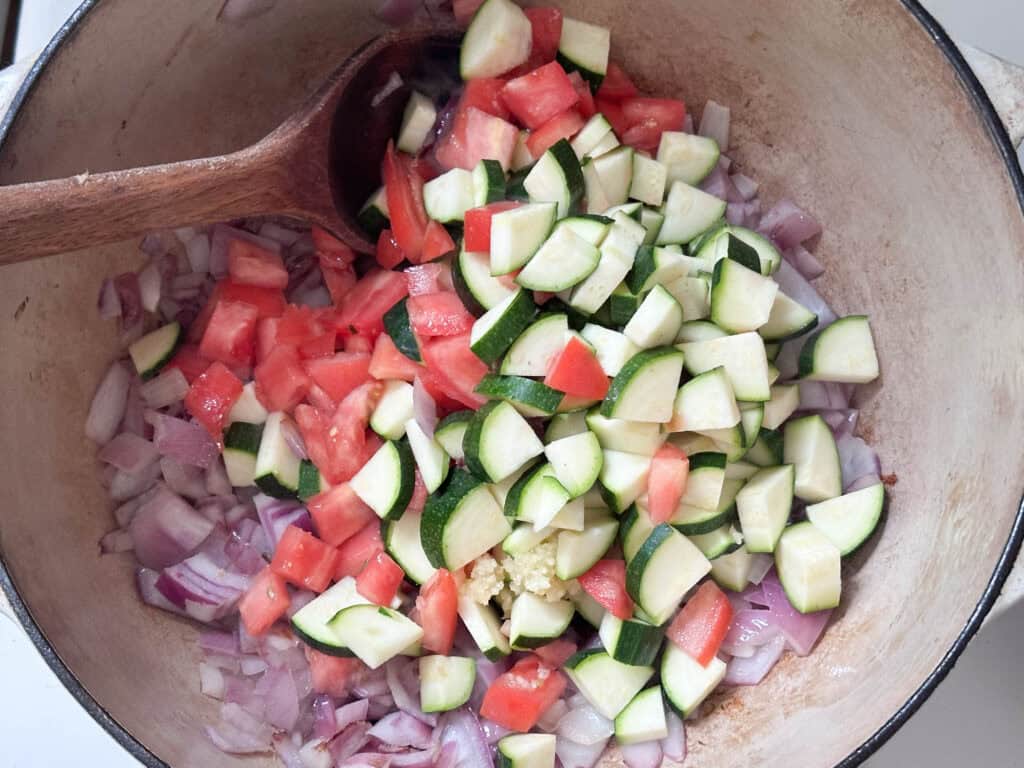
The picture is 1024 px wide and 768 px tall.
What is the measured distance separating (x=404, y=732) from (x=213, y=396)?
0.84 m

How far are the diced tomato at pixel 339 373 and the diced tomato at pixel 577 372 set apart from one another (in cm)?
47

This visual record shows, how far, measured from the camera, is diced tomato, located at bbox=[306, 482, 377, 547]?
2018 millimetres

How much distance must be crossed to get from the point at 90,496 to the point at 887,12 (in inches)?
73.6

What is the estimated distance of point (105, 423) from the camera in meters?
2.04

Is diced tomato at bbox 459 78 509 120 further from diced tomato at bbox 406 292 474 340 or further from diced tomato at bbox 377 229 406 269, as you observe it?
diced tomato at bbox 406 292 474 340

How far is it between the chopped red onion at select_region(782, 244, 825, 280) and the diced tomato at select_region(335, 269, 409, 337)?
885mm

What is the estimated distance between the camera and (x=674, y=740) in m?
1.91

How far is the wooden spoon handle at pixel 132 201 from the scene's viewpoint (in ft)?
5.15

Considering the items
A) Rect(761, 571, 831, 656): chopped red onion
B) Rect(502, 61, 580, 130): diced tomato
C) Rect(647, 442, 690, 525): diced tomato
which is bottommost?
Rect(761, 571, 831, 656): chopped red onion

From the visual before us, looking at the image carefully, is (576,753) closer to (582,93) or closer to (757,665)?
(757,665)

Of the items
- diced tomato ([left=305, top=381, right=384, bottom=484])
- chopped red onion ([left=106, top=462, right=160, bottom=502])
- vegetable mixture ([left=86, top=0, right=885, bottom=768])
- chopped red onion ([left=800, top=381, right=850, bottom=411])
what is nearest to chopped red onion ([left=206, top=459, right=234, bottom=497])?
vegetable mixture ([left=86, top=0, right=885, bottom=768])

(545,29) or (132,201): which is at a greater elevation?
(545,29)

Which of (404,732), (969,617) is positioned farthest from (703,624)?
(404,732)

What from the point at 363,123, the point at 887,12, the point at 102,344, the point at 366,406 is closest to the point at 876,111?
the point at 887,12
